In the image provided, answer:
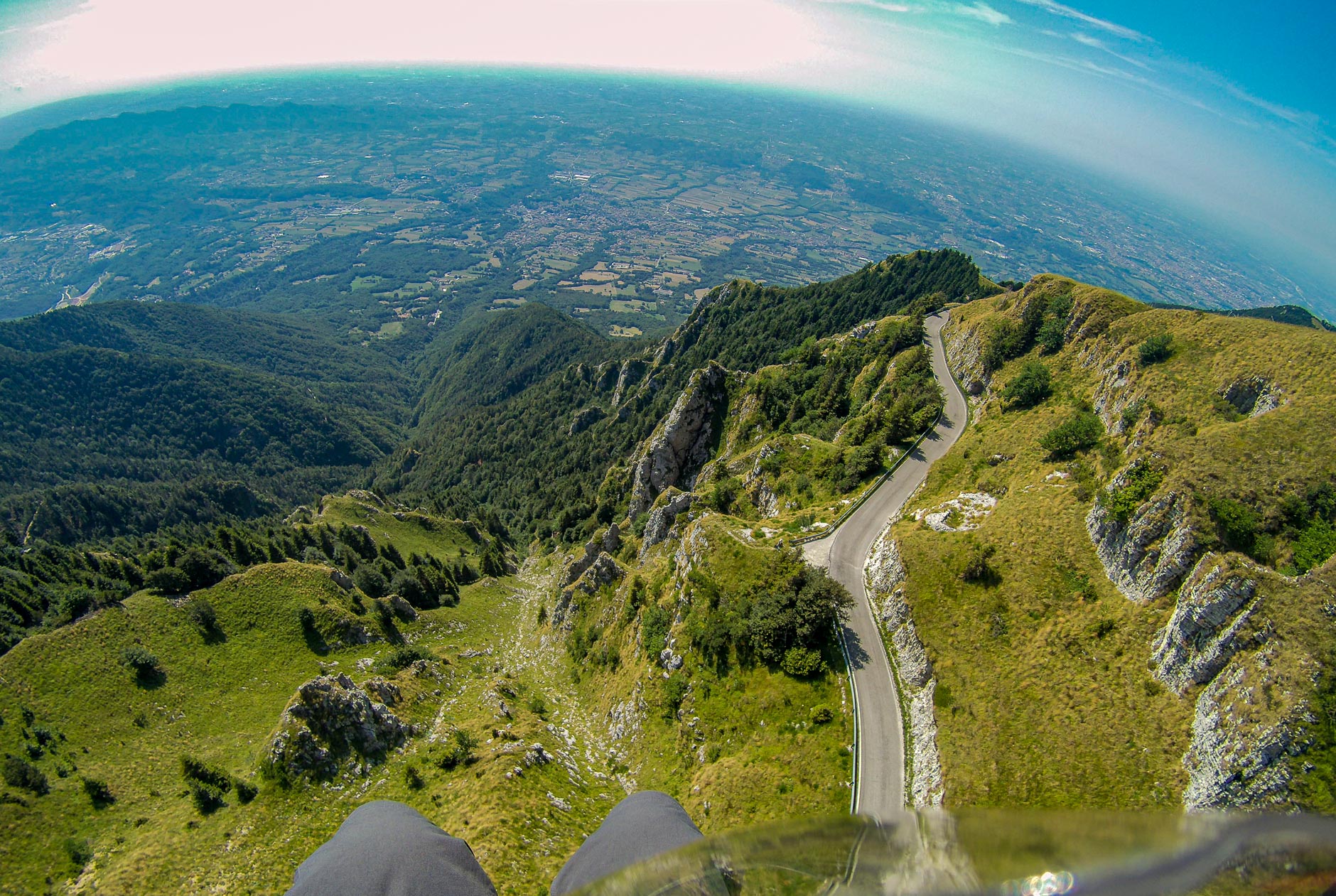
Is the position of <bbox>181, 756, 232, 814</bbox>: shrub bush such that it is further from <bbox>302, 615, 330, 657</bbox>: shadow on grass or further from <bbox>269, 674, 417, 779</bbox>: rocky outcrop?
<bbox>302, 615, 330, 657</bbox>: shadow on grass

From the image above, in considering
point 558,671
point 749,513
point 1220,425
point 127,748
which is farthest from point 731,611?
point 127,748

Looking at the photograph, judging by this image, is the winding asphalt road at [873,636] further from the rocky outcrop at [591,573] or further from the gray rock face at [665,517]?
the rocky outcrop at [591,573]

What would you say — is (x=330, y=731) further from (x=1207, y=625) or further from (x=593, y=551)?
(x=1207, y=625)

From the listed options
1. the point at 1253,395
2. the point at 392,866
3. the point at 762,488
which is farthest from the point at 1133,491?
the point at 392,866

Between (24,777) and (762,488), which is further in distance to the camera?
(762,488)

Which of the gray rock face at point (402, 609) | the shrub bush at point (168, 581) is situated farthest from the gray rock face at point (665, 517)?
the shrub bush at point (168, 581)

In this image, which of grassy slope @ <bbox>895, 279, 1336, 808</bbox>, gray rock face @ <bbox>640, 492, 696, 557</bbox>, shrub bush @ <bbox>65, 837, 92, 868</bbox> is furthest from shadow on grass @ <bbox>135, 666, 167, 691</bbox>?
grassy slope @ <bbox>895, 279, 1336, 808</bbox>

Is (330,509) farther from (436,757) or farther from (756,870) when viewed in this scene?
(756,870)
